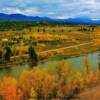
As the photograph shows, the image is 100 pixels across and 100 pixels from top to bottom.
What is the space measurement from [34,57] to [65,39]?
98.1 ft

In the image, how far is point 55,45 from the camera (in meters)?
77.3

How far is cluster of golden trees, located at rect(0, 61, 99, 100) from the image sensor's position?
31631 millimetres

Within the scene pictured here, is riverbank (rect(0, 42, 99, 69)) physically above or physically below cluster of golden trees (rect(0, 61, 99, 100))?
below

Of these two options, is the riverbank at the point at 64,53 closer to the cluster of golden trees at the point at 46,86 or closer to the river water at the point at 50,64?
the river water at the point at 50,64

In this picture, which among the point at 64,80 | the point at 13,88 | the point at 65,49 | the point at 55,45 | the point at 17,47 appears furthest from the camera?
the point at 55,45

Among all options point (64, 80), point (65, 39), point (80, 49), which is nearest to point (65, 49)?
point (80, 49)

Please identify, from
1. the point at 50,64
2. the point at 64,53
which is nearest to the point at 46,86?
the point at 50,64

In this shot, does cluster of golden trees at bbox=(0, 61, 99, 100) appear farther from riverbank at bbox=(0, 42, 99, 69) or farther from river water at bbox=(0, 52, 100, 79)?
riverbank at bbox=(0, 42, 99, 69)

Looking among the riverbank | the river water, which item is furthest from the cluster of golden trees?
the riverbank

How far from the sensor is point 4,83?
3362 centimetres

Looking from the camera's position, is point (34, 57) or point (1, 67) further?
point (34, 57)

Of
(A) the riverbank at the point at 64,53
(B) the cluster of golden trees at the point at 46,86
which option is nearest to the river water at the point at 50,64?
(A) the riverbank at the point at 64,53

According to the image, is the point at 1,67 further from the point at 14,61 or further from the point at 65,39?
the point at 65,39

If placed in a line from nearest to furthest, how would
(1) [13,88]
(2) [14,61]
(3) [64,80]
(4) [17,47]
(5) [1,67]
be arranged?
(1) [13,88]
(3) [64,80]
(5) [1,67]
(2) [14,61]
(4) [17,47]
